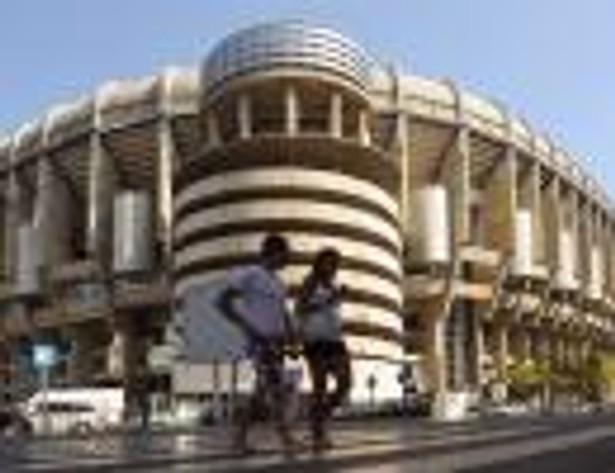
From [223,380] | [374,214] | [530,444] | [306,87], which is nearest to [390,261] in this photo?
[374,214]

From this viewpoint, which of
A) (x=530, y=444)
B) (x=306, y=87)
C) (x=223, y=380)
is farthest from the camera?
(x=306, y=87)

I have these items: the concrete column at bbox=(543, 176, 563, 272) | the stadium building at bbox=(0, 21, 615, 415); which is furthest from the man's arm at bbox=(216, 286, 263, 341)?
the concrete column at bbox=(543, 176, 563, 272)

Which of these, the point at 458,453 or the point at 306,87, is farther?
the point at 306,87

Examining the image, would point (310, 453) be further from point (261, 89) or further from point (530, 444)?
point (261, 89)

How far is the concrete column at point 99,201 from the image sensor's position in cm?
14900

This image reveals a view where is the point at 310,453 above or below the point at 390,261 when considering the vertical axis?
below

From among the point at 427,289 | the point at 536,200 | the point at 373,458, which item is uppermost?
the point at 536,200

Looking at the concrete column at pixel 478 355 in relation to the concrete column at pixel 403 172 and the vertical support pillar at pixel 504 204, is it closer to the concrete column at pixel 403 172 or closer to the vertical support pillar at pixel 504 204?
the vertical support pillar at pixel 504 204

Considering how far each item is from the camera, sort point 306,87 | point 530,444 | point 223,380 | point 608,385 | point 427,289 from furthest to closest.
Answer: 1. point 608,385
2. point 427,289
3. point 306,87
4. point 223,380
5. point 530,444

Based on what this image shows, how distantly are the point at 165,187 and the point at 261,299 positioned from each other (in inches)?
5338

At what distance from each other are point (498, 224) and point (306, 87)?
34867 mm

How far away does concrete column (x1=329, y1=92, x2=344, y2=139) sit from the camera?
438 ft

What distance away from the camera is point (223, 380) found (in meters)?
80.9

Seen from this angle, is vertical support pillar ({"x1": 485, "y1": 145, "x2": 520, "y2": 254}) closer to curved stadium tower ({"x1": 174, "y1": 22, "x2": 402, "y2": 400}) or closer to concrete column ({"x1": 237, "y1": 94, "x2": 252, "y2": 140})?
curved stadium tower ({"x1": 174, "y1": 22, "x2": 402, "y2": 400})
